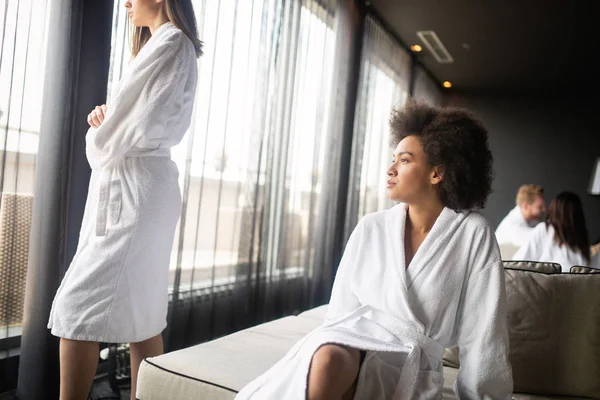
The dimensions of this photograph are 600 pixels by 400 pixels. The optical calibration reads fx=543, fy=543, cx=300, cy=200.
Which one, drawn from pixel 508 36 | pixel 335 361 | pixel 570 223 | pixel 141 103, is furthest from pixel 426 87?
pixel 335 361

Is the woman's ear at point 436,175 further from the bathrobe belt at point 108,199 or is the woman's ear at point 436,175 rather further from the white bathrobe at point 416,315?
the bathrobe belt at point 108,199

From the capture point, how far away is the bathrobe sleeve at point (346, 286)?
1.46 metres

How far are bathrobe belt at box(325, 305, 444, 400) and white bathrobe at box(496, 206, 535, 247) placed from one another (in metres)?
3.67

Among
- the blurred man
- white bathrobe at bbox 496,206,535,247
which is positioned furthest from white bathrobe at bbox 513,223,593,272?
the blurred man

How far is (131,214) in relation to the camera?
1.51m

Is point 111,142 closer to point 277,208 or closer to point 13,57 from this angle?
point 13,57

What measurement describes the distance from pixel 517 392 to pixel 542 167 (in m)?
6.39

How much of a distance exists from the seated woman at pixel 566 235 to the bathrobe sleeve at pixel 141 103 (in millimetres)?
2641

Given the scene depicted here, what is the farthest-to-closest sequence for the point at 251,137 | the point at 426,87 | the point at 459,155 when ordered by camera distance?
the point at 426,87
the point at 251,137
the point at 459,155

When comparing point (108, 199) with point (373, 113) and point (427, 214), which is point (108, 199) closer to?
point (427, 214)

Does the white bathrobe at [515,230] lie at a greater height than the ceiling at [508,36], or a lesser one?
lesser

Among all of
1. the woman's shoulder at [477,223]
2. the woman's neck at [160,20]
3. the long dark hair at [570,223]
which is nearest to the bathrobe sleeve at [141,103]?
the woman's neck at [160,20]

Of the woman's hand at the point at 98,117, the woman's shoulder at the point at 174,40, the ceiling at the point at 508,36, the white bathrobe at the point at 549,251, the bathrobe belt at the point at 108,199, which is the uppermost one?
the ceiling at the point at 508,36

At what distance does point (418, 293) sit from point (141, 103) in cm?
→ 92
